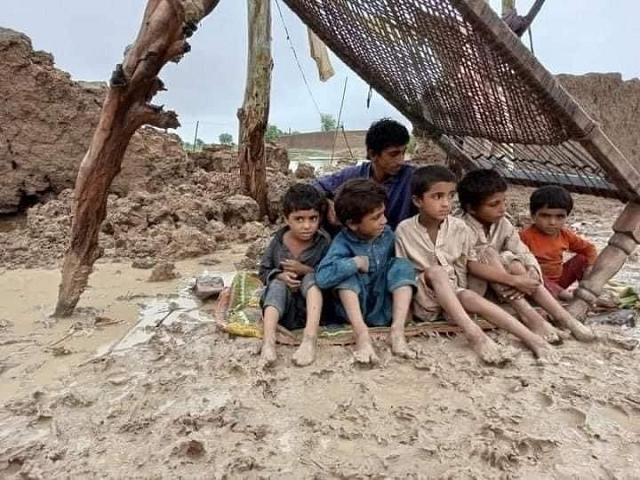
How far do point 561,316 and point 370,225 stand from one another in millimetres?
914

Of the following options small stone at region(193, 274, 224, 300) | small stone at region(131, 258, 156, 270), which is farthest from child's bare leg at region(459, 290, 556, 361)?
small stone at region(131, 258, 156, 270)

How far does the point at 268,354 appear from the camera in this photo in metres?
2.13

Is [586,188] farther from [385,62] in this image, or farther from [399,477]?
[399,477]

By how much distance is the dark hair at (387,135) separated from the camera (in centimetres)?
282

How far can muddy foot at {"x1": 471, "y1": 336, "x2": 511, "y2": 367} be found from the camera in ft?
6.65

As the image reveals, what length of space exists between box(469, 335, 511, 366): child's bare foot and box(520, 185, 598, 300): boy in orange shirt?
0.87 m

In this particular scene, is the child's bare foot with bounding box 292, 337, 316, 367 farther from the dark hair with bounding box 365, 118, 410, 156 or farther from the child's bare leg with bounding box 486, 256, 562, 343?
the dark hair with bounding box 365, 118, 410, 156

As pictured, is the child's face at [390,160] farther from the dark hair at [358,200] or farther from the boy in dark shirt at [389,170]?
the dark hair at [358,200]

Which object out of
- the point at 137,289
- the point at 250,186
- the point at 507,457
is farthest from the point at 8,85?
the point at 507,457

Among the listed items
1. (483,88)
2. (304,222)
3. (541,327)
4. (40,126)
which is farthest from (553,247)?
(40,126)

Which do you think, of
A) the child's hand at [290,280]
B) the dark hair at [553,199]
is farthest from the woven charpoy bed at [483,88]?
the child's hand at [290,280]

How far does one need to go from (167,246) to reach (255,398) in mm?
2870

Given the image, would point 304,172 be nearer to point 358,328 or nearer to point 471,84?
point 471,84

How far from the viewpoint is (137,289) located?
11.3ft
